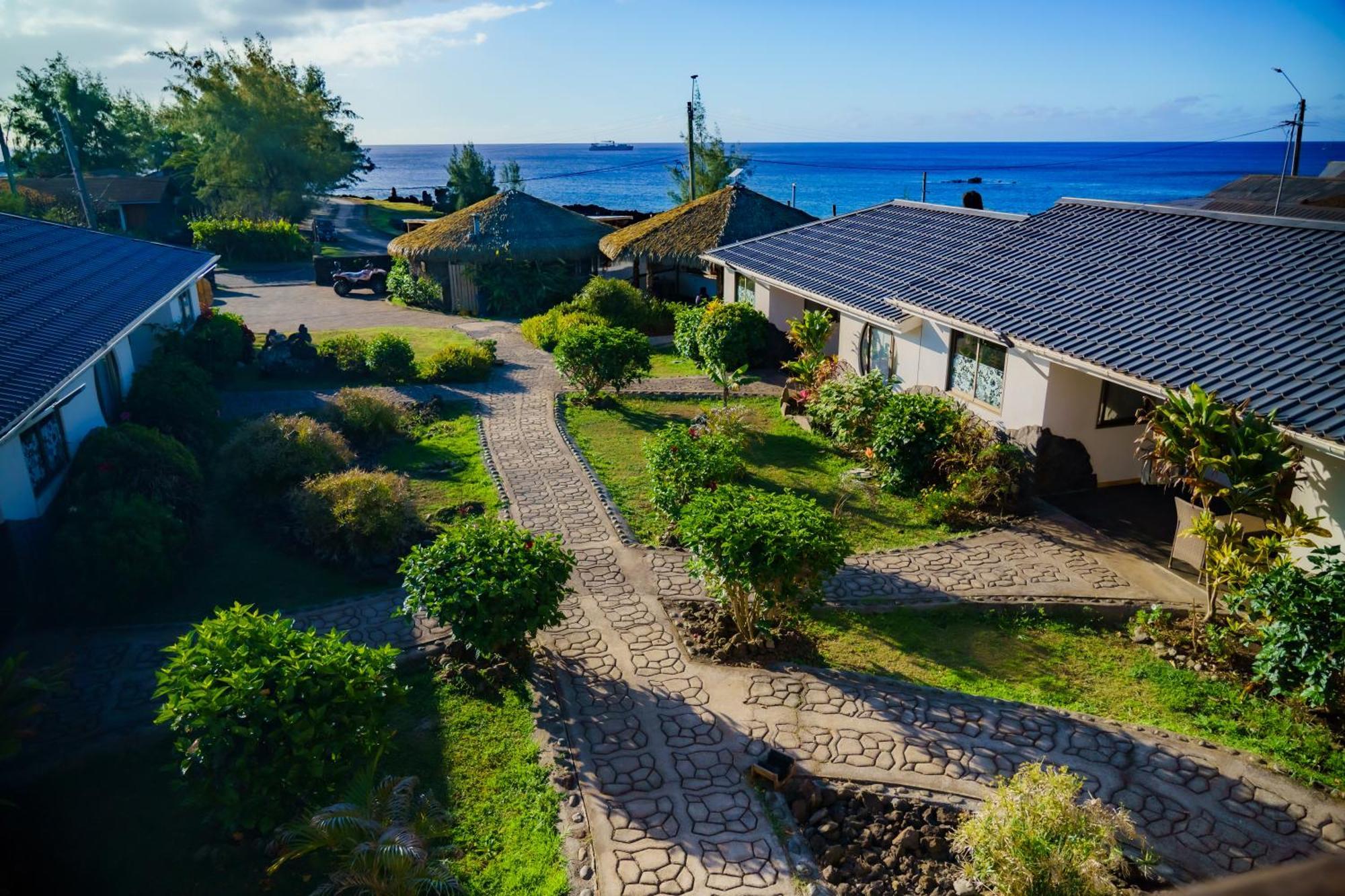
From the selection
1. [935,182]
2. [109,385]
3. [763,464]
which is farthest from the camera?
[935,182]

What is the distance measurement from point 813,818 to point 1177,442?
6.42 metres

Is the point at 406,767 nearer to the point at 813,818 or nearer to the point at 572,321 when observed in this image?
the point at 813,818

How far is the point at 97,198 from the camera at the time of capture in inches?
1786

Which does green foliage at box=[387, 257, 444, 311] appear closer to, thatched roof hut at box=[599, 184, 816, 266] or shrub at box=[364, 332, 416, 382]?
thatched roof hut at box=[599, 184, 816, 266]

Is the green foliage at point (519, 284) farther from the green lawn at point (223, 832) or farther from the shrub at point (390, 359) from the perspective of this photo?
the green lawn at point (223, 832)

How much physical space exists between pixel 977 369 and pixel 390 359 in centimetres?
1418

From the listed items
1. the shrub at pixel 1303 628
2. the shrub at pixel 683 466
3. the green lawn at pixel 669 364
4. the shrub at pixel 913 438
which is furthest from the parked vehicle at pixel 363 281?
the shrub at pixel 1303 628

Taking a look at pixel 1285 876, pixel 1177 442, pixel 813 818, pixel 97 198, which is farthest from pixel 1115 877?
pixel 97 198

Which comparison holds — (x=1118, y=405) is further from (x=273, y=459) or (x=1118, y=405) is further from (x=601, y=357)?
(x=273, y=459)

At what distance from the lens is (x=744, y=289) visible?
2533 cm

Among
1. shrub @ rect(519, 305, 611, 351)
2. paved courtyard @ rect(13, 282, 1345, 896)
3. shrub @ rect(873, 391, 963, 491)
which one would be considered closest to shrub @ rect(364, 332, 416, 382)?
shrub @ rect(519, 305, 611, 351)

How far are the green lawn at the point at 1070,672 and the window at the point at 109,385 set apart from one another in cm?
1310

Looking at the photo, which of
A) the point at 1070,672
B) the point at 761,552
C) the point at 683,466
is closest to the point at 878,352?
the point at 683,466

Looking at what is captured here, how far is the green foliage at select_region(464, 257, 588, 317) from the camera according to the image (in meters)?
31.0
